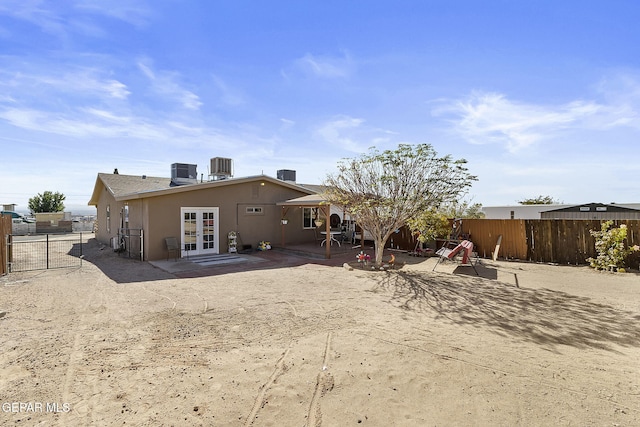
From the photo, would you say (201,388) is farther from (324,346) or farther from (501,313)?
(501,313)

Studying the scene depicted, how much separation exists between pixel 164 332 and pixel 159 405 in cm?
203

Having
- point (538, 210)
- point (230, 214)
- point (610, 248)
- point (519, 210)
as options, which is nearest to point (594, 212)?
point (538, 210)

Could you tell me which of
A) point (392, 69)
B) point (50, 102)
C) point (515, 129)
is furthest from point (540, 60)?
point (50, 102)

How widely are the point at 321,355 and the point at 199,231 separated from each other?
33.2 feet

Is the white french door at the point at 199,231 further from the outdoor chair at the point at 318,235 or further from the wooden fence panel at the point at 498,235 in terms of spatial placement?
the wooden fence panel at the point at 498,235

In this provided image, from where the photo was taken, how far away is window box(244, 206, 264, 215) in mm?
14023

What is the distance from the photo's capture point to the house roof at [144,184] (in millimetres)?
12070

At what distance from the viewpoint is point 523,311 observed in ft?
18.5

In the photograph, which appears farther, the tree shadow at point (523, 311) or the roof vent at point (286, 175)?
the roof vent at point (286, 175)

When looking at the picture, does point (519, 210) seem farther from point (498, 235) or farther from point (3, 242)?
point (3, 242)

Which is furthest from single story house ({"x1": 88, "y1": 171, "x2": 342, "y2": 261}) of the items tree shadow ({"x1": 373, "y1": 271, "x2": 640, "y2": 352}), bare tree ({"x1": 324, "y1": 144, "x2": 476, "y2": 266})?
tree shadow ({"x1": 373, "y1": 271, "x2": 640, "y2": 352})

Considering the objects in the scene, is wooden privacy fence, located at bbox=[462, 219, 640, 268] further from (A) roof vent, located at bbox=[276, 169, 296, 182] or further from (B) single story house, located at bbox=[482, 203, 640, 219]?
(A) roof vent, located at bbox=[276, 169, 296, 182]

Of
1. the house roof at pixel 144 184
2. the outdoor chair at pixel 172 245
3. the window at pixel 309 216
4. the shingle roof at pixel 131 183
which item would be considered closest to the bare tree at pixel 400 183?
the house roof at pixel 144 184

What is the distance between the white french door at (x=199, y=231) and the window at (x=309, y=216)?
14.4 ft
